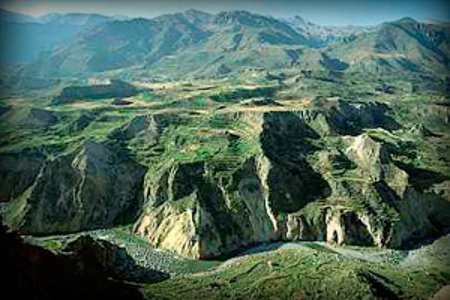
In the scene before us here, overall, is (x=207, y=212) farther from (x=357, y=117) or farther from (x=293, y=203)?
(x=357, y=117)

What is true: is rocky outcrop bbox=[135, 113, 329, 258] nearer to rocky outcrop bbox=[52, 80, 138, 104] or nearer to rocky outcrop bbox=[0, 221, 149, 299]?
rocky outcrop bbox=[0, 221, 149, 299]

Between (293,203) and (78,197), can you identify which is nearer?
(293,203)

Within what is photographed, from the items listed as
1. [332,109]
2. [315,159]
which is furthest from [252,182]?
[332,109]

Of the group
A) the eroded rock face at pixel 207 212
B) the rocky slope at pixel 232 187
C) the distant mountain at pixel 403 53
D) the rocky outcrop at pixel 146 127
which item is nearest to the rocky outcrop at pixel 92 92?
the rocky outcrop at pixel 146 127

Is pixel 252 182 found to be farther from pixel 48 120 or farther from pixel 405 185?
pixel 48 120

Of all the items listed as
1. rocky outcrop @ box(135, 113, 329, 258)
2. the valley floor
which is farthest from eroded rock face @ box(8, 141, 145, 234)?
the valley floor

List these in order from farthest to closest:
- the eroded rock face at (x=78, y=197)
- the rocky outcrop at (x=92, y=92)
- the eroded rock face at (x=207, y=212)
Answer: the rocky outcrop at (x=92, y=92) < the eroded rock face at (x=78, y=197) < the eroded rock face at (x=207, y=212)

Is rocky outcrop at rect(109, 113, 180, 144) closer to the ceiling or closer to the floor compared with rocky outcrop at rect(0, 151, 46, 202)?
closer to the ceiling

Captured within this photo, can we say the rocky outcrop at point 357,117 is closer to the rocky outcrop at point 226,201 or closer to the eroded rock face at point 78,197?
the rocky outcrop at point 226,201

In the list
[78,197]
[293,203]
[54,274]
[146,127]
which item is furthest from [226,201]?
[54,274]
